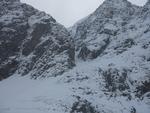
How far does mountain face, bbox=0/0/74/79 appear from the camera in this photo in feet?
140

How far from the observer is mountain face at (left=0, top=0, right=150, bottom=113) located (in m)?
30.6

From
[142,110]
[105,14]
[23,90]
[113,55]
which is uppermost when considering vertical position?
[105,14]

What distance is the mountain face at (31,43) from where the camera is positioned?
42.8 metres

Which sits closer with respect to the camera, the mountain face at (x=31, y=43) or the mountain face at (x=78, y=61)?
the mountain face at (x=78, y=61)

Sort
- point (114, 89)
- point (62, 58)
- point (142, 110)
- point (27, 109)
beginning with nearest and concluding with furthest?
point (27, 109) < point (142, 110) < point (114, 89) < point (62, 58)

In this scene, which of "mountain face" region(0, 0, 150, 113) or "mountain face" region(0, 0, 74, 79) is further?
"mountain face" region(0, 0, 74, 79)

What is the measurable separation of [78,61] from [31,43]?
8.58 meters

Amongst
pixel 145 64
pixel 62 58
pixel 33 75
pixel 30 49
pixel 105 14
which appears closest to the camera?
pixel 145 64

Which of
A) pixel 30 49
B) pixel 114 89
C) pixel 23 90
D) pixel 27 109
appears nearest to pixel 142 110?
pixel 114 89

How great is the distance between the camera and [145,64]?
124 feet

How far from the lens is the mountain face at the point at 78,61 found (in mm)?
30578

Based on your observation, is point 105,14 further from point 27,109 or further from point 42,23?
point 27,109

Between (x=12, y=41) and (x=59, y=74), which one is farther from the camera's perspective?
(x=12, y=41)

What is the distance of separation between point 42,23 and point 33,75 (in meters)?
12.6
